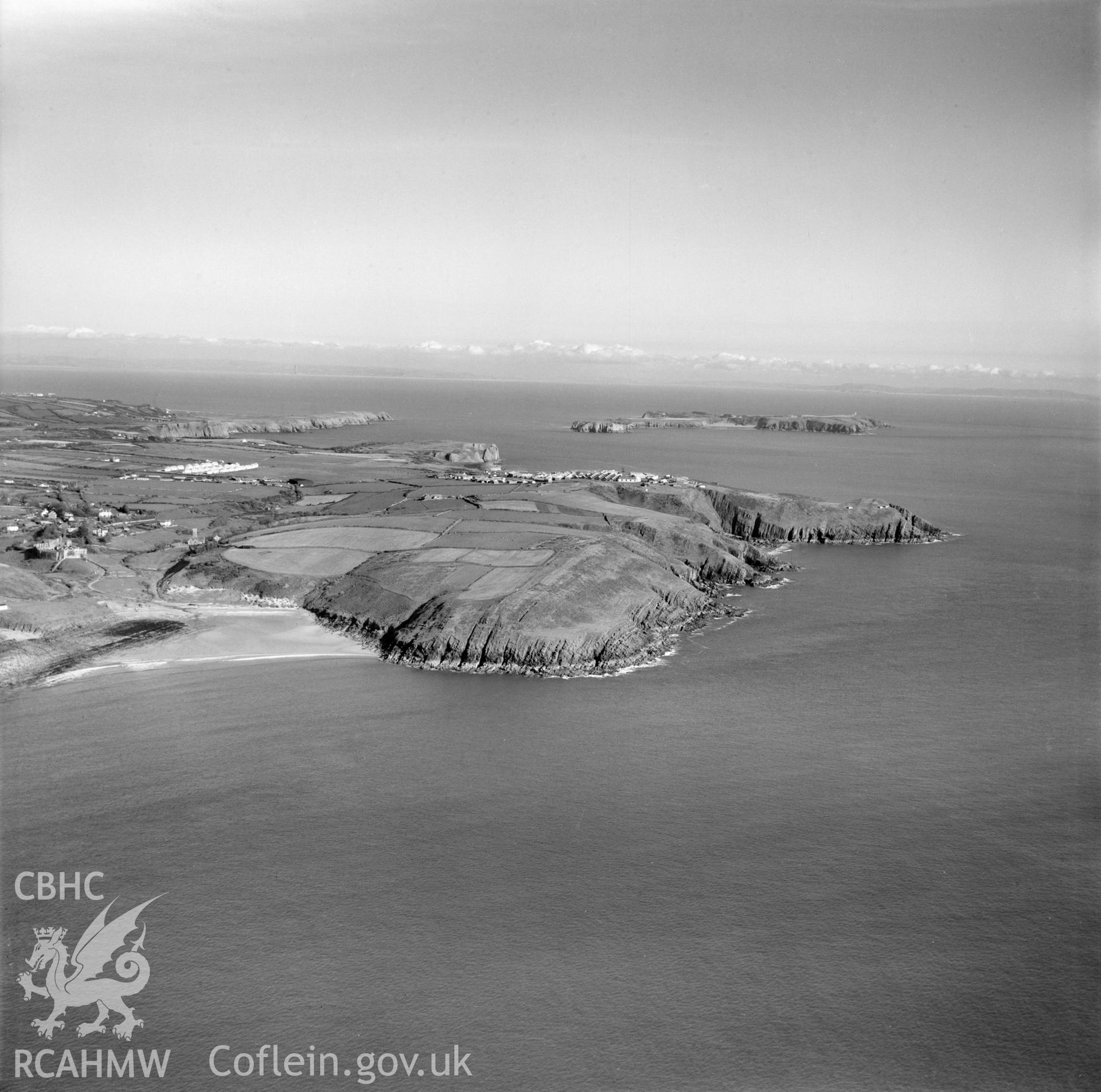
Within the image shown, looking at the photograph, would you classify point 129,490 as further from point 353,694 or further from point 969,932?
point 969,932

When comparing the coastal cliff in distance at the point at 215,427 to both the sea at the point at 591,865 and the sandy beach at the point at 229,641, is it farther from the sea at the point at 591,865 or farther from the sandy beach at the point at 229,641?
the sea at the point at 591,865

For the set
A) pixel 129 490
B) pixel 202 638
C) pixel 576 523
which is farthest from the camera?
pixel 129 490

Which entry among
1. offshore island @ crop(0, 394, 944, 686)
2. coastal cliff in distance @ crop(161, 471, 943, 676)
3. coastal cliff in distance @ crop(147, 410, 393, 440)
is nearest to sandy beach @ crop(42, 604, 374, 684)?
offshore island @ crop(0, 394, 944, 686)

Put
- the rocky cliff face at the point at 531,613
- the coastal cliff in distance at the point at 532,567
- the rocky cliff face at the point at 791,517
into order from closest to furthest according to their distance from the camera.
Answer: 1. the rocky cliff face at the point at 531,613
2. the coastal cliff in distance at the point at 532,567
3. the rocky cliff face at the point at 791,517

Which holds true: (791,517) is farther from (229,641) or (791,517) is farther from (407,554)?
(229,641)

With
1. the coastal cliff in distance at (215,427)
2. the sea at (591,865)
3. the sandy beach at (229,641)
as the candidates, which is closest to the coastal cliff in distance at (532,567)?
the sandy beach at (229,641)

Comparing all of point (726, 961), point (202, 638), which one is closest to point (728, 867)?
point (726, 961)

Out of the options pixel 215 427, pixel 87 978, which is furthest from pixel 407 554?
pixel 215 427
